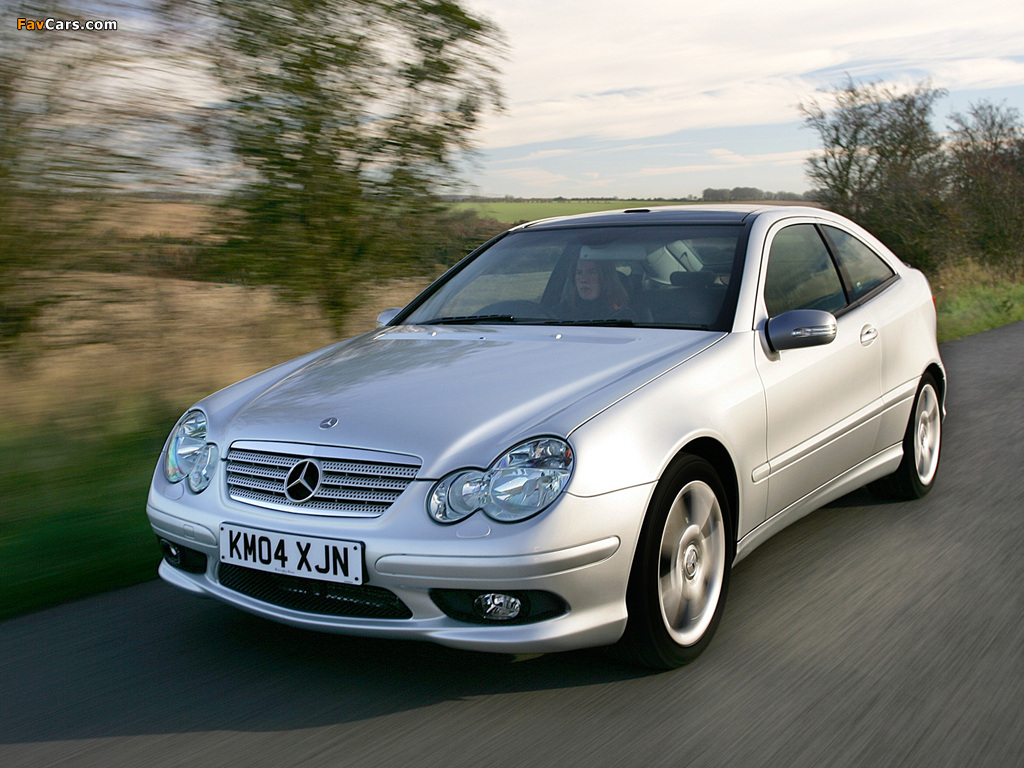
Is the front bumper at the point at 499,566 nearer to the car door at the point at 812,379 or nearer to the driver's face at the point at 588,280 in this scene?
the car door at the point at 812,379

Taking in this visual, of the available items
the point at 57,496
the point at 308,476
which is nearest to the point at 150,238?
the point at 57,496

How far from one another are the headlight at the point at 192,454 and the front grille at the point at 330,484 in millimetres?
147

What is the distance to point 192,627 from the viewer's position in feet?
12.2

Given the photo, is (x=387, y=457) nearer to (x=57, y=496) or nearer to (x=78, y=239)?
(x=57, y=496)

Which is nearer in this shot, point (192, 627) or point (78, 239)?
point (192, 627)

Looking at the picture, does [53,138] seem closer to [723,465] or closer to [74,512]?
[74,512]

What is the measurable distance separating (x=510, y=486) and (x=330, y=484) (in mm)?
570

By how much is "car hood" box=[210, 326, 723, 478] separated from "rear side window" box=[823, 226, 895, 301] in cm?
142

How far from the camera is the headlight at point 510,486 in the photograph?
2.97 meters

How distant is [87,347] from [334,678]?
5.19 m

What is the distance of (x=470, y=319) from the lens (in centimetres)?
466

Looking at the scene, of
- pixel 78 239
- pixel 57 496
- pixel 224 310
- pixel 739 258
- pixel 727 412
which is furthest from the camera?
pixel 224 310

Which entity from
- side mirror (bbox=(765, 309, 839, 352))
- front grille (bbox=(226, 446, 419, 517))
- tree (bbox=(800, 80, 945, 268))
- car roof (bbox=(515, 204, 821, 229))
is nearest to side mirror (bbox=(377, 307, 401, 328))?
car roof (bbox=(515, 204, 821, 229))

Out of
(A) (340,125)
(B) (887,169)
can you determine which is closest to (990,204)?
(B) (887,169)
